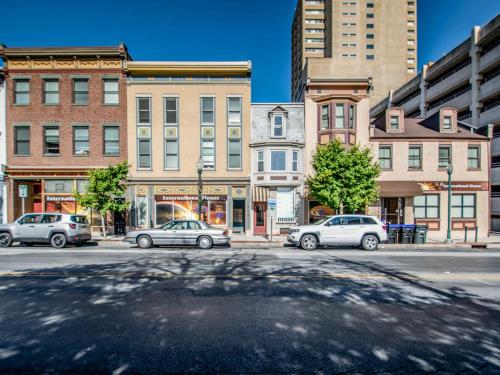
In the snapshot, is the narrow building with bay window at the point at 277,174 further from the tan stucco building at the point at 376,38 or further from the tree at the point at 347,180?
the tan stucco building at the point at 376,38

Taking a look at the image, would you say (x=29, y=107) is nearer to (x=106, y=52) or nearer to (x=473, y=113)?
(x=106, y=52)

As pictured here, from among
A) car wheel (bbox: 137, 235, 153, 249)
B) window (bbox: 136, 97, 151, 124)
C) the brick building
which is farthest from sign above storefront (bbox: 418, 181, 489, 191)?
the brick building

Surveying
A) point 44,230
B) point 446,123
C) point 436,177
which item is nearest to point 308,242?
point 44,230

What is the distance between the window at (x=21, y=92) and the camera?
67.7 feet

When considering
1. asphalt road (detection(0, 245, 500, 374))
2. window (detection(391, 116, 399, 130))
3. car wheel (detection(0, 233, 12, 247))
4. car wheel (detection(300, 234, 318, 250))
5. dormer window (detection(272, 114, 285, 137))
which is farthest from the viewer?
window (detection(391, 116, 399, 130))

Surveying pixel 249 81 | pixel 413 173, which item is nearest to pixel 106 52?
pixel 249 81

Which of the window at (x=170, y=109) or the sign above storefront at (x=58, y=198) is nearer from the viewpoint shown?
the sign above storefront at (x=58, y=198)

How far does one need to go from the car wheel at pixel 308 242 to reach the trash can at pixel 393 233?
215 inches

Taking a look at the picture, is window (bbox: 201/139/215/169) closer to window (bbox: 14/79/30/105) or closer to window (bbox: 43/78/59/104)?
window (bbox: 43/78/59/104)

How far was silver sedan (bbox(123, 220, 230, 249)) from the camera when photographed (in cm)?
1369

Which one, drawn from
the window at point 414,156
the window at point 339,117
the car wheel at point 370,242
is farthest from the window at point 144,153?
the window at point 414,156

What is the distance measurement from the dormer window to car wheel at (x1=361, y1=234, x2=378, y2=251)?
1047cm

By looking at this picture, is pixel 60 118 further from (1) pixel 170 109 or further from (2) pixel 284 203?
(2) pixel 284 203

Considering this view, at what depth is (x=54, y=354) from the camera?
387 centimetres
